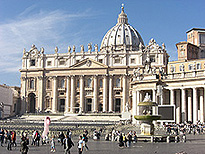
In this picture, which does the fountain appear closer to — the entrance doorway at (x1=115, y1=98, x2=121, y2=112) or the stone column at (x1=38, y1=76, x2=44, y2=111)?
the entrance doorway at (x1=115, y1=98, x2=121, y2=112)

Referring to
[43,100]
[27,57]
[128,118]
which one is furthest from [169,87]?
[27,57]

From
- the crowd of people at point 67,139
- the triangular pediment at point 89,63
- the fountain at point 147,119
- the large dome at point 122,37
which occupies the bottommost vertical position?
the crowd of people at point 67,139

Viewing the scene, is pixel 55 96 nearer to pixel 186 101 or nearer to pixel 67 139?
pixel 186 101

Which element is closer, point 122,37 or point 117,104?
point 117,104

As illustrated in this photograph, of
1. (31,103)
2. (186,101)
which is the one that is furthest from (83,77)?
(186,101)

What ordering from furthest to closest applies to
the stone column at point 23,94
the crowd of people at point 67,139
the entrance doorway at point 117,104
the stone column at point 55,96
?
1. the stone column at point 23,94
2. the stone column at point 55,96
3. the entrance doorway at point 117,104
4. the crowd of people at point 67,139

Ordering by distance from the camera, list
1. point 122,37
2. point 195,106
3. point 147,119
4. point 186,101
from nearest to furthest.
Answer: point 147,119 → point 195,106 → point 186,101 → point 122,37

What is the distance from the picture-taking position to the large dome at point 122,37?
140m

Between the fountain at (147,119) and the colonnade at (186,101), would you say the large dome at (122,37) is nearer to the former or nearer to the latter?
Answer: the colonnade at (186,101)

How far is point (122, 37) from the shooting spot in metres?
141

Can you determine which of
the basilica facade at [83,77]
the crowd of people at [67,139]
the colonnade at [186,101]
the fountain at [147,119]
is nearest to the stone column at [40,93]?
the basilica facade at [83,77]

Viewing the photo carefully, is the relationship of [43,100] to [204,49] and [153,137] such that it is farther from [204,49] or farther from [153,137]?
[153,137]

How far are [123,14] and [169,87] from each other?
9867 cm

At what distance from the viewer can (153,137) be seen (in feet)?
113
